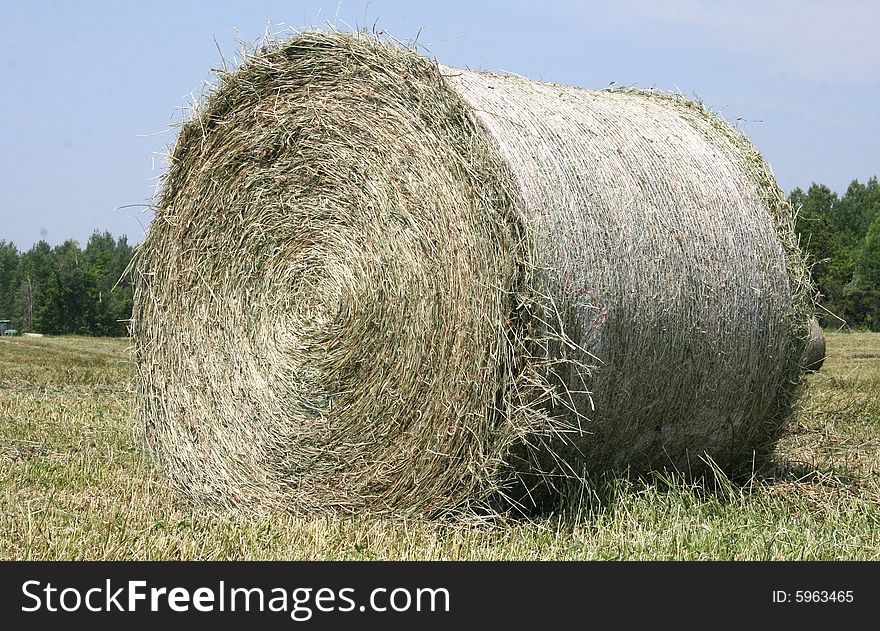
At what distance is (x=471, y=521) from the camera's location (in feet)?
17.3

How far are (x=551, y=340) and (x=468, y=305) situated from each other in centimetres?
44

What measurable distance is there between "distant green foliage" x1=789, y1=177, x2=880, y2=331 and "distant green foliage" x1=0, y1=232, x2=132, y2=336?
32.9 metres

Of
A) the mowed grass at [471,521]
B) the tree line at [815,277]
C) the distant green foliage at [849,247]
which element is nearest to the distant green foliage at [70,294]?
the tree line at [815,277]

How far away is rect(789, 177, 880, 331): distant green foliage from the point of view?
1933 inches

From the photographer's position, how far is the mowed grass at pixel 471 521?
4895 millimetres

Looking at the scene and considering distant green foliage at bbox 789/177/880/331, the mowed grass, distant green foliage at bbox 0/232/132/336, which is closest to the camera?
the mowed grass

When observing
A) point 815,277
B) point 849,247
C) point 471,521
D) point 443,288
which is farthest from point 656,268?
point 849,247

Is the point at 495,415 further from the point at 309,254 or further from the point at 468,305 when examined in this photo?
the point at 309,254

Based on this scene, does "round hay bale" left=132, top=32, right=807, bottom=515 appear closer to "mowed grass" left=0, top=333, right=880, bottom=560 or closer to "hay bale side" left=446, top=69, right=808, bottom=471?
"hay bale side" left=446, top=69, right=808, bottom=471

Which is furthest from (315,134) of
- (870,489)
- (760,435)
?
(870,489)

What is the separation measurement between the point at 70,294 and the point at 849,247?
45.2m

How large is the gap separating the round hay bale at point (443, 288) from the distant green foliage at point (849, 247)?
32.3 m

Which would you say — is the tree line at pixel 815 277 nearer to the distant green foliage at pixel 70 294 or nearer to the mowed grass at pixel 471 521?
the distant green foliage at pixel 70 294

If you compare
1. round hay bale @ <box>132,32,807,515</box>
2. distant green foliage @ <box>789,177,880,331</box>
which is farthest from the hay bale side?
distant green foliage @ <box>789,177,880,331</box>
